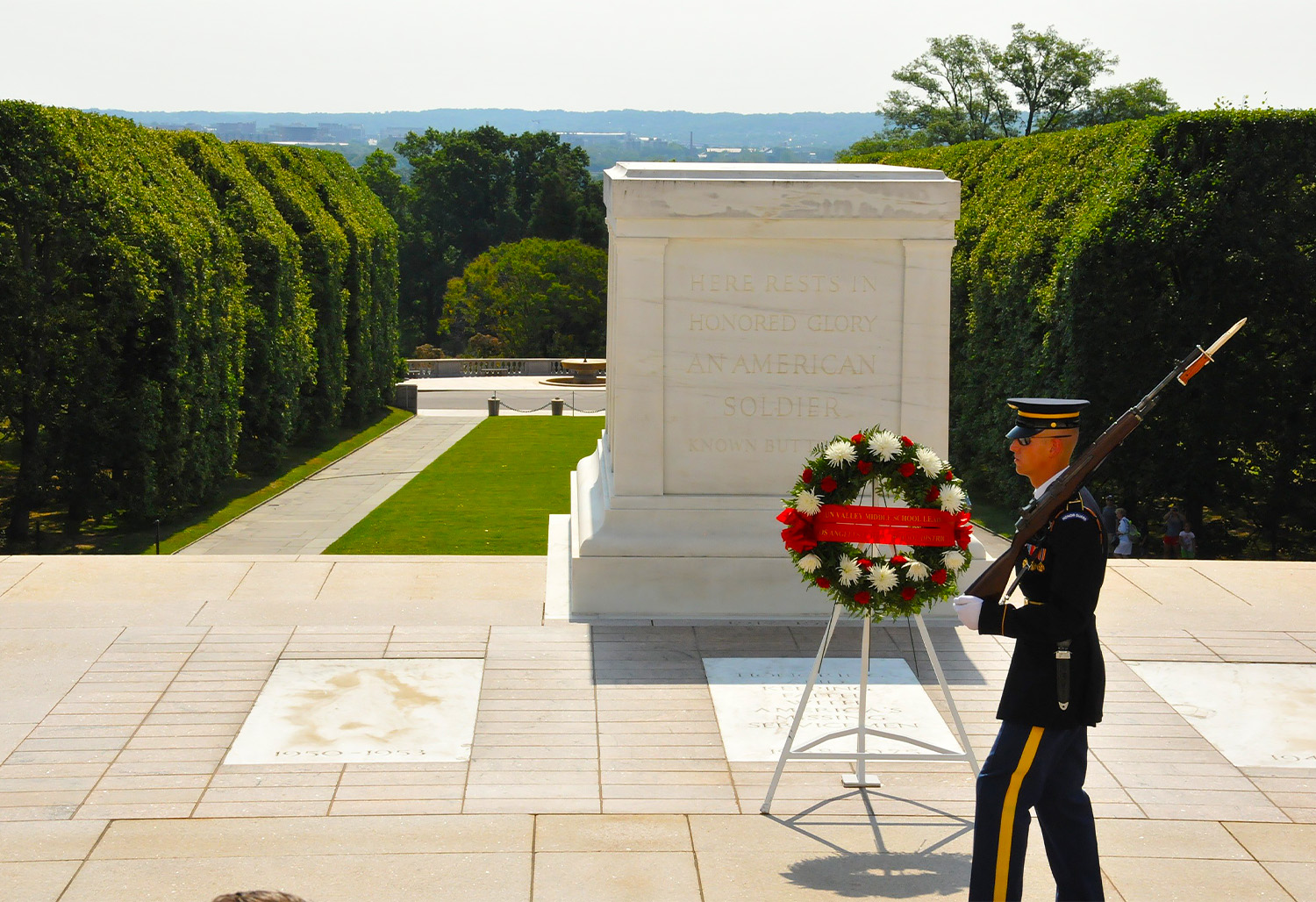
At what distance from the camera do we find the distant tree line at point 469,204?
241 ft

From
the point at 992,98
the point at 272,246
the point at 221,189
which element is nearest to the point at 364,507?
the point at 272,246

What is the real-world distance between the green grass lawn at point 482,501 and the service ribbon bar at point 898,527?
373 inches

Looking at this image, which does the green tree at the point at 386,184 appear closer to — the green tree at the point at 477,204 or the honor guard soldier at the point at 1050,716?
the green tree at the point at 477,204

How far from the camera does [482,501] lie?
20078mm

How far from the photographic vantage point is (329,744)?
21.2 feet

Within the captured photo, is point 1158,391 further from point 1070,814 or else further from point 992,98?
point 992,98

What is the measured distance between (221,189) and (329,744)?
21586 mm

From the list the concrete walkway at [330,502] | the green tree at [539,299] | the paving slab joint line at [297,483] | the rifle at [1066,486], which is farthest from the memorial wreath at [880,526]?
the green tree at [539,299]

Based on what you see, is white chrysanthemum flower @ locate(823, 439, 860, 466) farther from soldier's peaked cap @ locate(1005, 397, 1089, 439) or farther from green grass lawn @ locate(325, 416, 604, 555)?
green grass lawn @ locate(325, 416, 604, 555)

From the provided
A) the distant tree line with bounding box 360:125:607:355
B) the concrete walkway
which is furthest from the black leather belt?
the distant tree line with bounding box 360:125:607:355

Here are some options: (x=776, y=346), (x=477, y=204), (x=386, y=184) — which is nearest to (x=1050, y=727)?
(x=776, y=346)

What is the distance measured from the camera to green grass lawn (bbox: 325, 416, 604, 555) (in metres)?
16.0

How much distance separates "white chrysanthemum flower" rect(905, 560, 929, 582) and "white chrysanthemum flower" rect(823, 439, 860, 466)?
1.75ft

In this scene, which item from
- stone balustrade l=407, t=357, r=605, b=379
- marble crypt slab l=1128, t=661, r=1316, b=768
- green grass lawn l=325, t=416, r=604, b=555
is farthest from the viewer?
stone balustrade l=407, t=357, r=605, b=379
